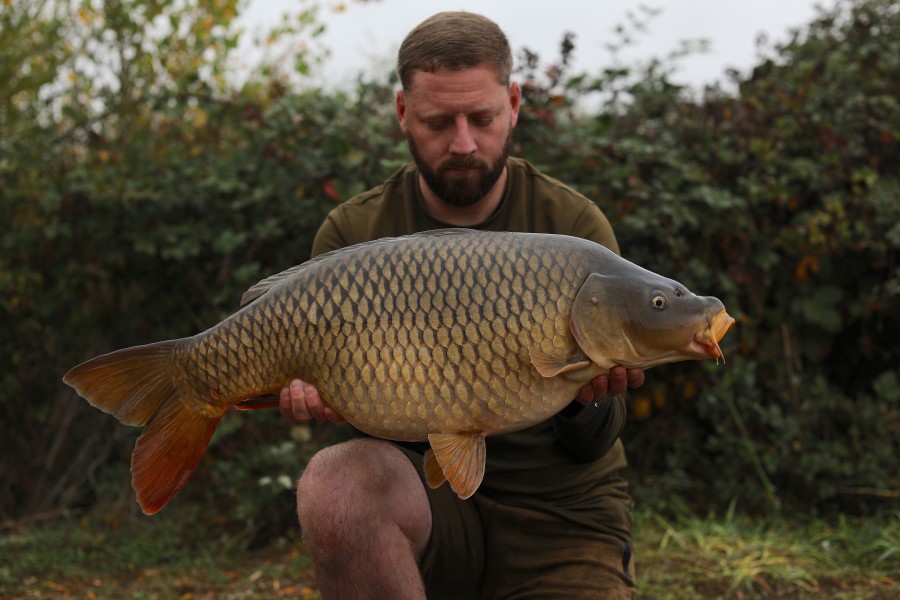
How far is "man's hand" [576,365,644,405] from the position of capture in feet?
5.31

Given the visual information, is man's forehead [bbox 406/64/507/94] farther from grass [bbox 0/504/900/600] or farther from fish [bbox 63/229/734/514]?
grass [bbox 0/504/900/600]

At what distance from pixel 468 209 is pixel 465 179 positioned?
9cm

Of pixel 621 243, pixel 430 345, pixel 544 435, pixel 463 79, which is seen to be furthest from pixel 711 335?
pixel 621 243

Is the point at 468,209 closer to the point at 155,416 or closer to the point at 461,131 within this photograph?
the point at 461,131

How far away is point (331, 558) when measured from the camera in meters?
1.81

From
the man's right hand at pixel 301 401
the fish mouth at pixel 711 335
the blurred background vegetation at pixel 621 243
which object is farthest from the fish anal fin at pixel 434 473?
the blurred background vegetation at pixel 621 243

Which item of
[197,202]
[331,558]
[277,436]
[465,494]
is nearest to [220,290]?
[197,202]

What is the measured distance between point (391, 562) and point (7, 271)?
7.91ft

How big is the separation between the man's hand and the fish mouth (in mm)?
131

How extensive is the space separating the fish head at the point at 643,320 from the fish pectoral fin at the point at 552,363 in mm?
22

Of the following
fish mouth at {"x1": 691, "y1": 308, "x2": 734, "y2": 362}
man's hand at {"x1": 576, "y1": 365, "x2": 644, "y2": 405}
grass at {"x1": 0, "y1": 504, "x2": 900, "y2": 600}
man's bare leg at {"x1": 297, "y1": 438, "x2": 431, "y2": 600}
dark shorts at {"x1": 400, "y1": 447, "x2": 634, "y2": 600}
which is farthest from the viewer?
grass at {"x1": 0, "y1": 504, "x2": 900, "y2": 600}

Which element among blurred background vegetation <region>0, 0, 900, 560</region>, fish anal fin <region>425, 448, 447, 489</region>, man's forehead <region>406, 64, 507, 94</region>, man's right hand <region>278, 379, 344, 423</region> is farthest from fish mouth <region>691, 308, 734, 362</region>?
blurred background vegetation <region>0, 0, 900, 560</region>

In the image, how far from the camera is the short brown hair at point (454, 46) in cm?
203

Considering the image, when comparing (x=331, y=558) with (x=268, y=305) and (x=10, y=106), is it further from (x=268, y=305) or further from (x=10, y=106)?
(x=10, y=106)
